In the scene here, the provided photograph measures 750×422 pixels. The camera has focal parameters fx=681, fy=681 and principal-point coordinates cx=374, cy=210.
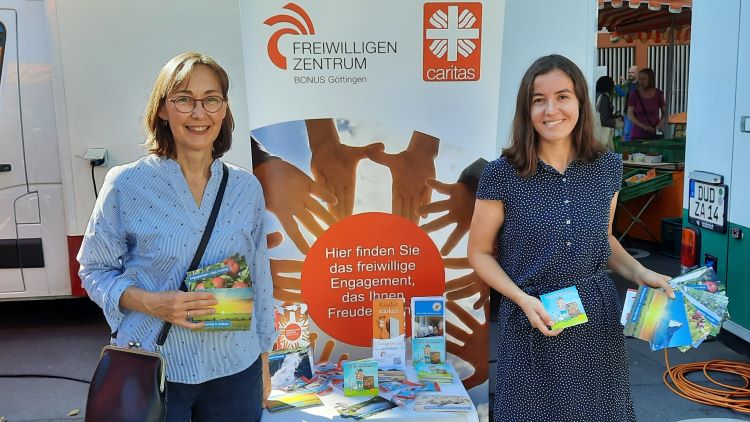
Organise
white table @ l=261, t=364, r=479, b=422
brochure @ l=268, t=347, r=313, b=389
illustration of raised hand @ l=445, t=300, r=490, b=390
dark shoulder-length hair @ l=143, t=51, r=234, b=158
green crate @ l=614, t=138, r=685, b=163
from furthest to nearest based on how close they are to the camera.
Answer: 1. green crate @ l=614, t=138, r=685, b=163
2. illustration of raised hand @ l=445, t=300, r=490, b=390
3. brochure @ l=268, t=347, r=313, b=389
4. white table @ l=261, t=364, r=479, b=422
5. dark shoulder-length hair @ l=143, t=51, r=234, b=158

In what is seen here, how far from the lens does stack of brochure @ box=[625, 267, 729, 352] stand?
6.47 ft

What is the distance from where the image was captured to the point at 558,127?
199 centimetres

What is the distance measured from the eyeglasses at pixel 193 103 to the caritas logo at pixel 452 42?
112 cm

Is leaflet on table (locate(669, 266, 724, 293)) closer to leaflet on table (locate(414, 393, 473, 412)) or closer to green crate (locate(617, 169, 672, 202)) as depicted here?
leaflet on table (locate(414, 393, 473, 412))

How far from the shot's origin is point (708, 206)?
12.0 feet

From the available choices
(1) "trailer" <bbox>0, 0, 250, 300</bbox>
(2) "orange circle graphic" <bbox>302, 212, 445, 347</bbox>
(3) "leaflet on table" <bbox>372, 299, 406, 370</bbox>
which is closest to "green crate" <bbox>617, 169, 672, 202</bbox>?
(1) "trailer" <bbox>0, 0, 250, 300</bbox>

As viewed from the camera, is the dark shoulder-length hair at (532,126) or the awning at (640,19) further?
the awning at (640,19)

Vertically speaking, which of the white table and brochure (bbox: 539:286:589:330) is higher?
brochure (bbox: 539:286:589:330)

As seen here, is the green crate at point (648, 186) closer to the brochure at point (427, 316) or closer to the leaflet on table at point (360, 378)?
the brochure at point (427, 316)

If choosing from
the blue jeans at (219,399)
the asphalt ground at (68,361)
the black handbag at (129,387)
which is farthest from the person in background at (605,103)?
the black handbag at (129,387)

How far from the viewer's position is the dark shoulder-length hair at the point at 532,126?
2.01 meters

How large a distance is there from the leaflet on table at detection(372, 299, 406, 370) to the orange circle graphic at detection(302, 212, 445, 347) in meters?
0.08

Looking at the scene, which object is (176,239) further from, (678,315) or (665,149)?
(665,149)

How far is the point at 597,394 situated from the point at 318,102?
1495 mm
